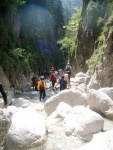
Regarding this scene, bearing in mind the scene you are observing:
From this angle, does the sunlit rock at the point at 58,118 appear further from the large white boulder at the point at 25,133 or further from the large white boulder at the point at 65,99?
the large white boulder at the point at 65,99

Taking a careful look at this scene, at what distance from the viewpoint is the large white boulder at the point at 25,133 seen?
6590 millimetres

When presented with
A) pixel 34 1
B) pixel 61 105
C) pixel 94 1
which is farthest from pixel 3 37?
pixel 34 1

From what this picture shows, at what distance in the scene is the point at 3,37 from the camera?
22031 mm

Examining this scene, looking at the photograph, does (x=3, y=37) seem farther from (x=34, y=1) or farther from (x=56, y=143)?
(x=34, y=1)

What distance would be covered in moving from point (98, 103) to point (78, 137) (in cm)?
233

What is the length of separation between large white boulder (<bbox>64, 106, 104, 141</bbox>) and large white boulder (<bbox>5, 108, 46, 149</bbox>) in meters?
0.84

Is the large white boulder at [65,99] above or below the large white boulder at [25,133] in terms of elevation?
below

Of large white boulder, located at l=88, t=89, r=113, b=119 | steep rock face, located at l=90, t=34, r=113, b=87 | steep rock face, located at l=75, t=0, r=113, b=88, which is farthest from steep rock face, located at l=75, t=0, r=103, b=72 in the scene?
large white boulder, located at l=88, t=89, r=113, b=119

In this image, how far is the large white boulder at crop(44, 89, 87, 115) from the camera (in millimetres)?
10000

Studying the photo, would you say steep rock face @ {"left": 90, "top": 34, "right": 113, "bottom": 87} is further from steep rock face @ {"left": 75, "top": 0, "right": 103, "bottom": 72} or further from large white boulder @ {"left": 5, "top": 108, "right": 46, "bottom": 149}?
steep rock face @ {"left": 75, "top": 0, "right": 103, "bottom": 72}

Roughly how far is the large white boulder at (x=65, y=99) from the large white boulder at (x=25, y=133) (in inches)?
97.6

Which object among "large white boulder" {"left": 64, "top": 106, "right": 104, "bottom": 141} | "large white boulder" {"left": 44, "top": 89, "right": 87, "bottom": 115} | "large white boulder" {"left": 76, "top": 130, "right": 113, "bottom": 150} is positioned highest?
"large white boulder" {"left": 76, "top": 130, "right": 113, "bottom": 150}

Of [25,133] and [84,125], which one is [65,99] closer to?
[84,125]

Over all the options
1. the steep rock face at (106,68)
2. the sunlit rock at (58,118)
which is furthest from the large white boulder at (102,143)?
the steep rock face at (106,68)
